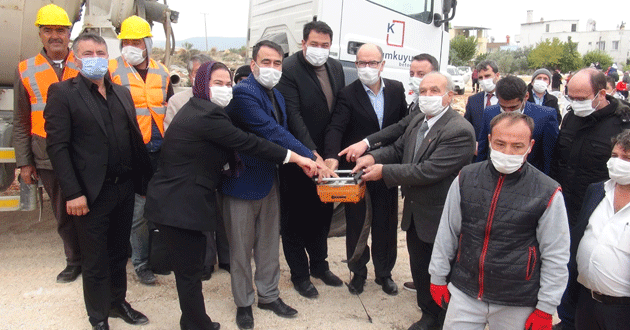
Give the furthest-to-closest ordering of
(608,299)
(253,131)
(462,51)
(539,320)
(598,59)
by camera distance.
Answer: (598,59)
(462,51)
(253,131)
(608,299)
(539,320)

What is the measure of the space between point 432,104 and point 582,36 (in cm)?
8626

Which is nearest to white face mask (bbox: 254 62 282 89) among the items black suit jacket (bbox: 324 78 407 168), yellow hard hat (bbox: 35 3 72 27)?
black suit jacket (bbox: 324 78 407 168)

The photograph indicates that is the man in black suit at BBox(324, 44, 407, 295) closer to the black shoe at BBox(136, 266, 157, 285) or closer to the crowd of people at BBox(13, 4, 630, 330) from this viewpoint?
the crowd of people at BBox(13, 4, 630, 330)

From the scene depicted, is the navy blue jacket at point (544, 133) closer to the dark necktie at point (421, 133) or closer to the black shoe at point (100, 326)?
the dark necktie at point (421, 133)

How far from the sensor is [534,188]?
2357mm

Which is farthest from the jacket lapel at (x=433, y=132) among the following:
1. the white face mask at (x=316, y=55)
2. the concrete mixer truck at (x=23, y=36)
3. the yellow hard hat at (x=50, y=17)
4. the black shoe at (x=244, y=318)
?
the concrete mixer truck at (x=23, y=36)

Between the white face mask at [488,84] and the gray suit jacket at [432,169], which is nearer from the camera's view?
the gray suit jacket at [432,169]

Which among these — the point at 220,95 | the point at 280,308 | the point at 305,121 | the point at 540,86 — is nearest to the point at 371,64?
the point at 305,121

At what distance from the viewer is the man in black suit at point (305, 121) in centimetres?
396

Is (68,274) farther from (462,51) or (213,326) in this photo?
(462,51)

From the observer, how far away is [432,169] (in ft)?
10.2

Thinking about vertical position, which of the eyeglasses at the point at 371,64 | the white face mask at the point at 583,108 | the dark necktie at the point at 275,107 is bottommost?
the dark necktie at the point at 275,107

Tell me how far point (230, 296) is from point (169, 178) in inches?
58.4

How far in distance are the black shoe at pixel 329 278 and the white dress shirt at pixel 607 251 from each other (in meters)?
2.08
